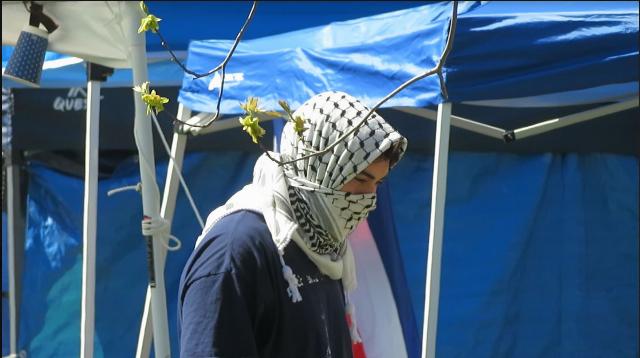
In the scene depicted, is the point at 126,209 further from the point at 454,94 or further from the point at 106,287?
the point at 454,94

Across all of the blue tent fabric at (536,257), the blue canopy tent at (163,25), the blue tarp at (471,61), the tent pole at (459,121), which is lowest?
the blue tent fabric at (536,257)

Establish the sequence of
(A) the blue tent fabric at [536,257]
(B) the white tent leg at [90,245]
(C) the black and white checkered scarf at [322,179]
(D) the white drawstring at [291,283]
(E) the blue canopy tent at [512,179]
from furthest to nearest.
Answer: (A) the blue tent fabric at [536,257] < (E) the blue canopy tent at [512,179] < (B) the white tent leg at [90,245] < (C) the black and white checkered scarf at [322,179] < (D) the white drawstring at [291,283]

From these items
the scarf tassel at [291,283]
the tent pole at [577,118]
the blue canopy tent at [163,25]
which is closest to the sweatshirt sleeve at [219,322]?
the scarf tassel at [291,283]

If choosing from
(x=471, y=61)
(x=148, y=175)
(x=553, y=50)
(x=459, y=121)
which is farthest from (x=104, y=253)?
(x=553, y=50)

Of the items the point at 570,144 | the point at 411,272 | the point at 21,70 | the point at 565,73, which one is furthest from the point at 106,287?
the point at 565,73

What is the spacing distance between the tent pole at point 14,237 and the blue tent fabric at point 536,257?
6.37ft

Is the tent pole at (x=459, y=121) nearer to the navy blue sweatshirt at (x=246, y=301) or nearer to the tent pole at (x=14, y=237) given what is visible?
the navy blue sweatshirt at (x=246, y=301)

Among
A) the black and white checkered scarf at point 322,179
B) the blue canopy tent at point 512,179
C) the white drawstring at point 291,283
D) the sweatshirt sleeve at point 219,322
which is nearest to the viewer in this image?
the sweatshirt sleeve at point 219,322

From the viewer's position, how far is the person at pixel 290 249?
169 centimetres

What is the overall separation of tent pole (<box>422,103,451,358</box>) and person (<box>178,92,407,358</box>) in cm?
85

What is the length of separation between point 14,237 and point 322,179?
10.7 feet

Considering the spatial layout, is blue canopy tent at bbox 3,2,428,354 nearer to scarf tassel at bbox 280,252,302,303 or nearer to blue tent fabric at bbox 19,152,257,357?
blue tent fabric at bbox 19,152,257,357

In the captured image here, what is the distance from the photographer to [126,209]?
181 inches

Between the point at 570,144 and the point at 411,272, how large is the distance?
0.86 meters
